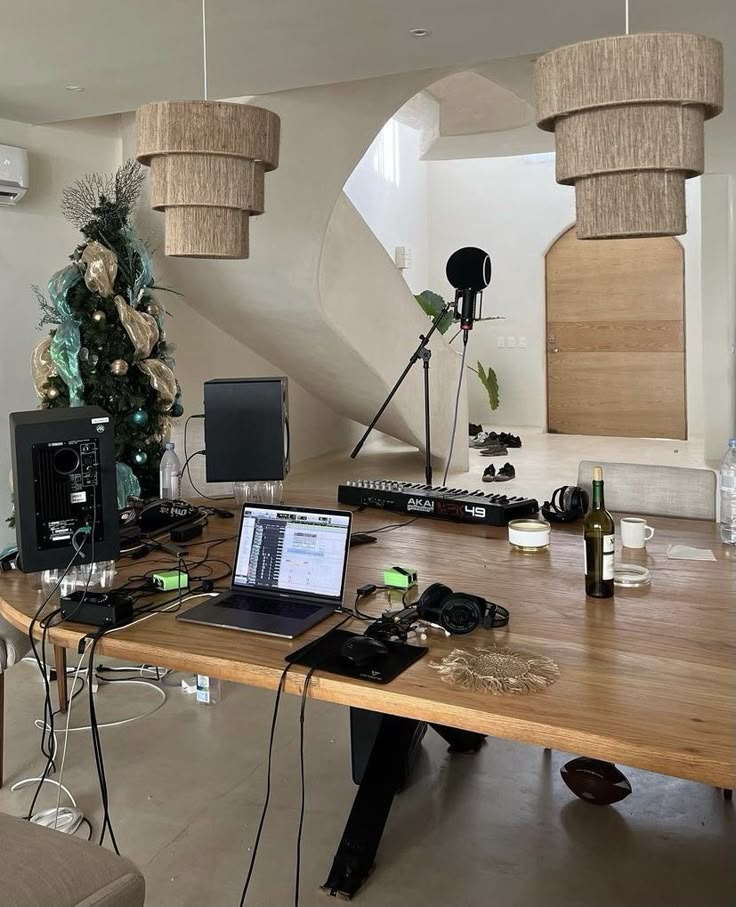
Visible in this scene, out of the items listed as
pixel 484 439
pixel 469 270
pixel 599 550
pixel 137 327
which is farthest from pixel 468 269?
pixel 484 439

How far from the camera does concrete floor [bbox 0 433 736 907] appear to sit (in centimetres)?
227

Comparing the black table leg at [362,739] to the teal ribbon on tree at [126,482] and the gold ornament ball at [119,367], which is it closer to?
the teal ribbon on tree at [126,482]

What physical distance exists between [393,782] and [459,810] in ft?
1.19

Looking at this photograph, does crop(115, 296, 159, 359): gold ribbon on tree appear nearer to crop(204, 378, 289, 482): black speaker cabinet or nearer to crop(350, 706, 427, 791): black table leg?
crop(204, 378, 289, 482): black speaker cabinet

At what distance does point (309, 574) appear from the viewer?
203 cm

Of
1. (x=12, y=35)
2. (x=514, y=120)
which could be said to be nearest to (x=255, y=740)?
(x=12, y=35)

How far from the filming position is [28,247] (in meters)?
4.94

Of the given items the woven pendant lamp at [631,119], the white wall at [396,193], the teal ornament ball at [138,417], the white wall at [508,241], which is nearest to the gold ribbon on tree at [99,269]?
the teal ornament ball at [138,417]

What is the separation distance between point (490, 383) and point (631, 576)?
8432 mm

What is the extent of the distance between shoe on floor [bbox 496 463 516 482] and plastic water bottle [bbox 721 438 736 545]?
479 centimetres

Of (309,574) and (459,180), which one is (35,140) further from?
(459,180)

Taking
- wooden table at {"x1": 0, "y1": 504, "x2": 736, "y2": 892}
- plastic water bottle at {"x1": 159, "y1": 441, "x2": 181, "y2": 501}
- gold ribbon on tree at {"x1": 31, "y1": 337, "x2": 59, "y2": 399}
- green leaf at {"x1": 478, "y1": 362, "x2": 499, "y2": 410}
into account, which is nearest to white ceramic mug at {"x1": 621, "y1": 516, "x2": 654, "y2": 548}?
wooden table at {"x1": 0, "y1": 504, "x2": 736, "y2": 892}

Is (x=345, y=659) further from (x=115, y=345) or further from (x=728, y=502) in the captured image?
(x=115, y=345)

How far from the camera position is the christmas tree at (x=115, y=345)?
14.5 ft
